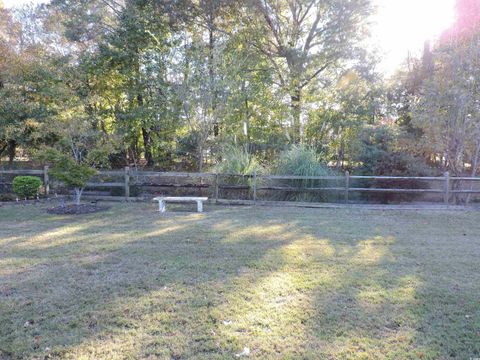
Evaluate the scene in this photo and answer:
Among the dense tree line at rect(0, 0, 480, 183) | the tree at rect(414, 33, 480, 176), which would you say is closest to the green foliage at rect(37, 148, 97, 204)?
the dense tree line at rect(0, 0, 480, 183)

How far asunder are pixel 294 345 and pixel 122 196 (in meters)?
8.73

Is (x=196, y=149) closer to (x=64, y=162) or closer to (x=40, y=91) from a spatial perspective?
(x=64, y=162)

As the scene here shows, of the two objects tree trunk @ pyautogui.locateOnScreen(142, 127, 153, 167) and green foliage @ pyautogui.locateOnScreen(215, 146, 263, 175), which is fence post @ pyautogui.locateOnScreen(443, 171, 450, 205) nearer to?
green foliage @ pyautogui.locateOnScreen(215, 146, 263, 175)

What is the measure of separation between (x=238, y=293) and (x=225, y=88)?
9.09 metres

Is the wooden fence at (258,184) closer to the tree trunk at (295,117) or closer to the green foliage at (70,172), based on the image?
the green foliage at (70,172)

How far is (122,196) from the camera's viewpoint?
10.1 m

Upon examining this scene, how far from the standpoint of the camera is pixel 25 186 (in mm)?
9023

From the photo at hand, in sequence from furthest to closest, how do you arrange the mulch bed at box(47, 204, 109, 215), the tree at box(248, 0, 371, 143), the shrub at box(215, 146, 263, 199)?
the tree at box(248, 0, 371, 143) < the shrub at box(215, 146, 263, 199) < the mulch bed at box(47, 204, 109, 215)

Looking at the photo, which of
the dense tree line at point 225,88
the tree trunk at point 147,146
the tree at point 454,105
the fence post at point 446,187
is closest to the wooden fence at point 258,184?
the fence post at point 446,187

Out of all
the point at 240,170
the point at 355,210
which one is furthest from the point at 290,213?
the point at 240,170

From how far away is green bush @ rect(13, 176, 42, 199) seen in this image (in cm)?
898

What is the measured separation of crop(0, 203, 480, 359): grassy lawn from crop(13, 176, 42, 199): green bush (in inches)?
141

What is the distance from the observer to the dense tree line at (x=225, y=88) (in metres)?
10.7

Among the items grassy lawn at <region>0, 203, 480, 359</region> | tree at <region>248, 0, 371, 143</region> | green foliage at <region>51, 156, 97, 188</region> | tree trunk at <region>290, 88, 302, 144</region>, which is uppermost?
tree at <region>248, 0, 371, 143</region>
